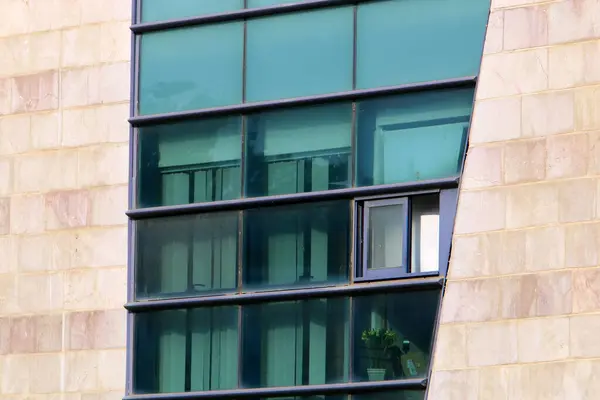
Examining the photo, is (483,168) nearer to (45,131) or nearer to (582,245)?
(582,245)

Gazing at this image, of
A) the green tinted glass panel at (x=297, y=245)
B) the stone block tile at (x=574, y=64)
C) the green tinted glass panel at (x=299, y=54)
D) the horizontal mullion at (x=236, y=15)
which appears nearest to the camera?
the stone block tile at (x=574, y=64)

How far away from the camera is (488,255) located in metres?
26.1

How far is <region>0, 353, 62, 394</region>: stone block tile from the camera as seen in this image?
1121 inches

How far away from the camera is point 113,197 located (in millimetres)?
28844

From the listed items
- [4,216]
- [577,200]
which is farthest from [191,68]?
[577,200]

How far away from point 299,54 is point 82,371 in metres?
5.67

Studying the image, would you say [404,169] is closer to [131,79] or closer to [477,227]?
[477,227]

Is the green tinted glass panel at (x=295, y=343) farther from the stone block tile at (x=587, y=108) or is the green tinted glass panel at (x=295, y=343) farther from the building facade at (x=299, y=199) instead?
the stone block tile at (x=587, y=108)

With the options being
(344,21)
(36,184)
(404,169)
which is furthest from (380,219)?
(36,184)

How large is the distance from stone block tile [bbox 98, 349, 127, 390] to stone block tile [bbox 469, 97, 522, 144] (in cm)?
614

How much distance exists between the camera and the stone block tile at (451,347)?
25.9 metres

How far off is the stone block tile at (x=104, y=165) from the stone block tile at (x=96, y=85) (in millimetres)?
773

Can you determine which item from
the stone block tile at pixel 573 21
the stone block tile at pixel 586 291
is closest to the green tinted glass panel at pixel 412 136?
the stone block tile at pixel 573 21

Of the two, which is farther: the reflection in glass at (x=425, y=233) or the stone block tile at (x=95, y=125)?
the stone block tile at (x=95, y=125)
